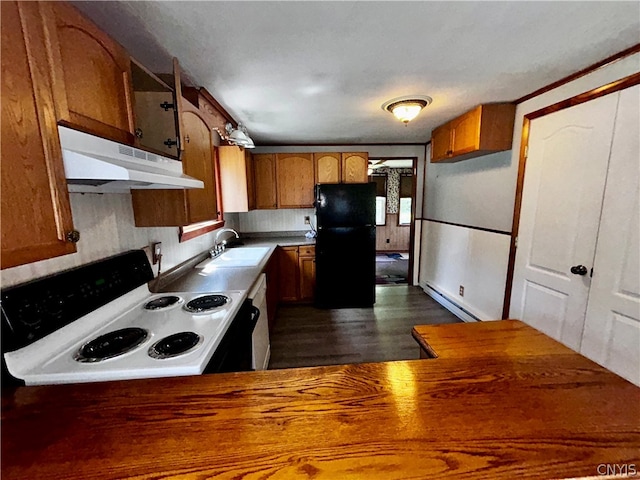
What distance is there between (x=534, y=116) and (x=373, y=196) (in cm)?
166

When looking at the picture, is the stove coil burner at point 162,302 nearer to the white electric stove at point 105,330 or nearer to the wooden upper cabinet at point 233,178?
the white electric stove at point 105,330

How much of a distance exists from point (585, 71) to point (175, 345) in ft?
9.33

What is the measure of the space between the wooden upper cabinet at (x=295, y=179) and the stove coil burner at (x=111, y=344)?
274 cm

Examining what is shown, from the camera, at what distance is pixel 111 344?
3.43 ft

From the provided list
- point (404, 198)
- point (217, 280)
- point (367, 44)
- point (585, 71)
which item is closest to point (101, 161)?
point (217, 280)

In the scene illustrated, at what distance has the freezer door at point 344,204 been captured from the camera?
10.8ft

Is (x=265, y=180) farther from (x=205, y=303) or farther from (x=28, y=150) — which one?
(x=28, y=150)

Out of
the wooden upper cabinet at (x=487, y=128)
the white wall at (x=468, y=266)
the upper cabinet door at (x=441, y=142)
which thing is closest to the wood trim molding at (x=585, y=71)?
the wooden upper cabinet at (x=487, y=128)

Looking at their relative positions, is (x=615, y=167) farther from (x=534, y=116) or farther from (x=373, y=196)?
(x=373, y=196)

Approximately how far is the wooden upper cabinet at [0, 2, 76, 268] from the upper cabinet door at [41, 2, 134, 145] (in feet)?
0.16

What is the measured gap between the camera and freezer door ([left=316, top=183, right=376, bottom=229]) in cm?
330

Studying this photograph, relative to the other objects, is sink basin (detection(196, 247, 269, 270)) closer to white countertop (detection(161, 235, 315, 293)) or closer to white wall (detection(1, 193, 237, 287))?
white countertop (detection(161, 235, 315, 293))

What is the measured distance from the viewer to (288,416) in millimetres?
649

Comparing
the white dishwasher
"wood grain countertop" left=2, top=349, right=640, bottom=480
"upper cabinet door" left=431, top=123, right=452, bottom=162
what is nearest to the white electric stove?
"wood grain countertop" left=2, top=349, right=640, bottom=480
